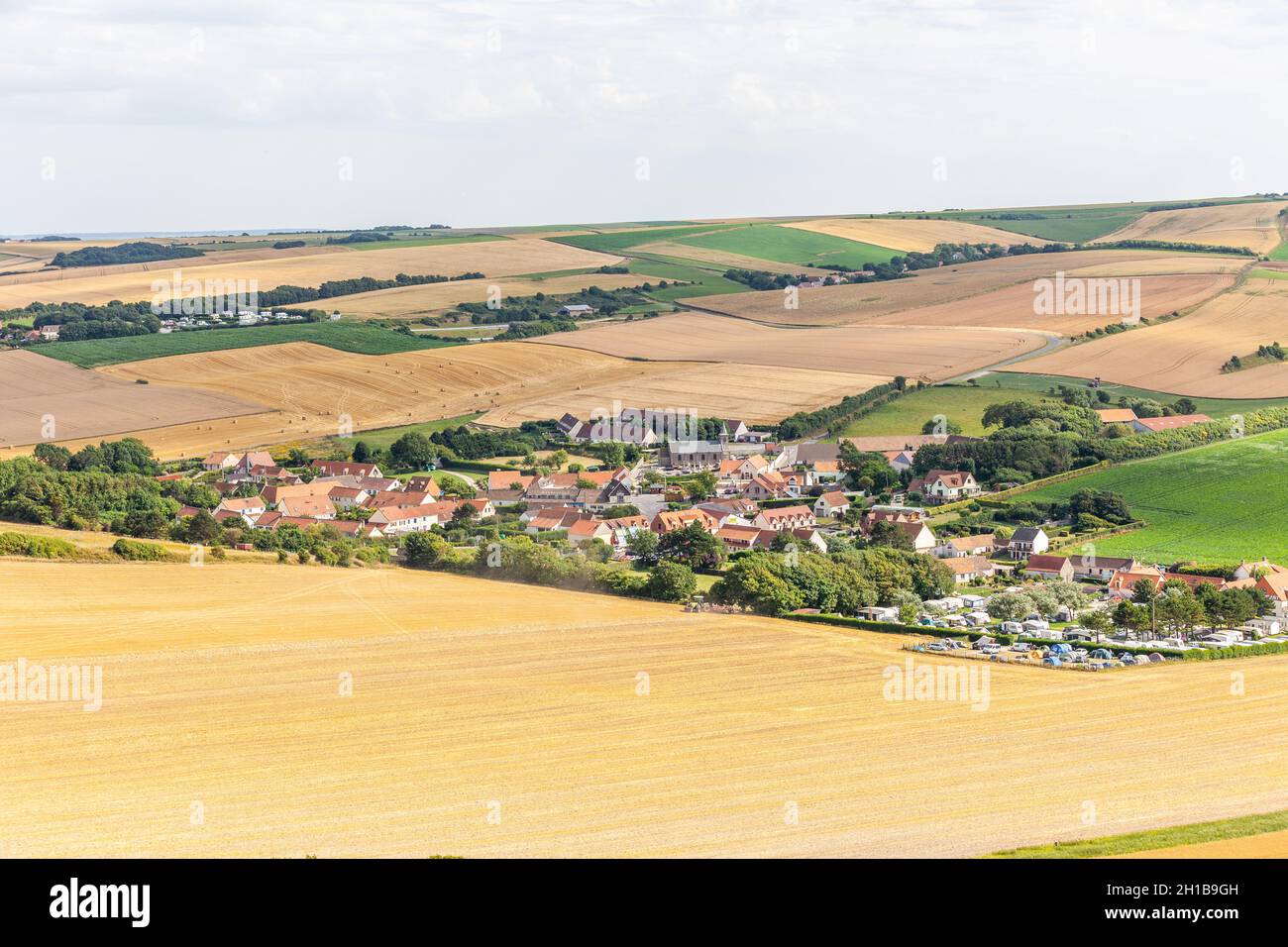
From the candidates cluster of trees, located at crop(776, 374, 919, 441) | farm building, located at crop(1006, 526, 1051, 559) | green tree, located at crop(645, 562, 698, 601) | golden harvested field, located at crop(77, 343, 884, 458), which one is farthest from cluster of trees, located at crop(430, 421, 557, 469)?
green tree, located at crop(645, 562, 698, 601)

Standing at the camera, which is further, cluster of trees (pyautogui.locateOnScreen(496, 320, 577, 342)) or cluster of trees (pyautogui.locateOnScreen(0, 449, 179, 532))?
cluster of trees (pyautogui.locateOnScreen(496, 320, 577, 342))

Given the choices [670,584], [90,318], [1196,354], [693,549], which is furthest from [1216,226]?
[670,584]

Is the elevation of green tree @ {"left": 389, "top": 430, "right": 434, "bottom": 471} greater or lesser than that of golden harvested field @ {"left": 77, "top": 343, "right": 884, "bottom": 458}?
lesser

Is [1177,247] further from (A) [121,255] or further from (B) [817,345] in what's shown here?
(A) [121,255]

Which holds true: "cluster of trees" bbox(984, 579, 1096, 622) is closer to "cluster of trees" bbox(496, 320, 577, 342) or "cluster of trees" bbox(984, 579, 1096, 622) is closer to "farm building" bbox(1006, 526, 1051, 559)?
"farm building" bbox(1006, 526, 1051, 559)

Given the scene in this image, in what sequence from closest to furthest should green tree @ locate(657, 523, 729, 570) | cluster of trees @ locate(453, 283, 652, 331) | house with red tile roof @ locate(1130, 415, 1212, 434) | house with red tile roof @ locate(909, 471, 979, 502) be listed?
green tree @ locate(657, 523, 729, 570) < house with red tile roof @ locate(909, 471, 979, 502) < house with red tile roof @ locate(1130, 415, 1212, 434) < cluster of trees @ locate(453, 283, 652, 331)
